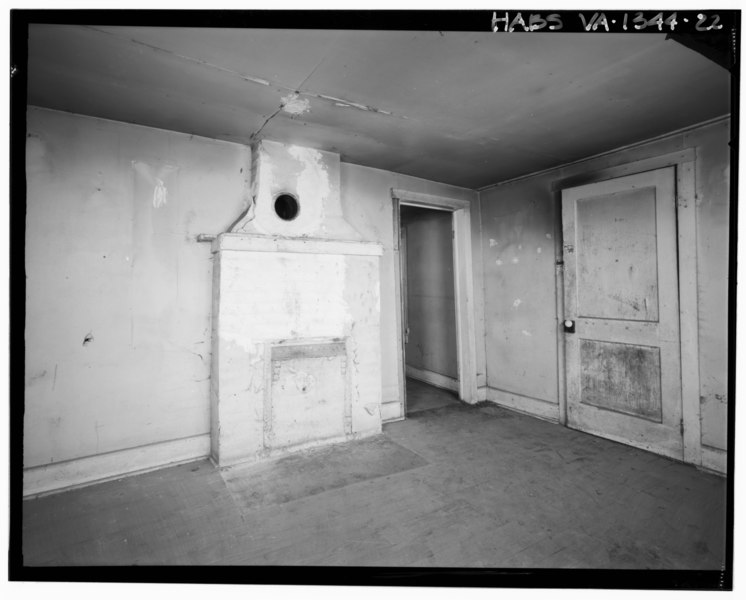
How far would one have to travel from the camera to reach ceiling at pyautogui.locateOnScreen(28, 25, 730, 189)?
1840 millimetres

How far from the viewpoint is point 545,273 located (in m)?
3.93

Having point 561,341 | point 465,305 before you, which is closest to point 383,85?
point 465,305

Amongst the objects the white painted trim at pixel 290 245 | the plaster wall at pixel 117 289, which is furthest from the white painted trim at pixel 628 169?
the plaster wall at pixel 117 289

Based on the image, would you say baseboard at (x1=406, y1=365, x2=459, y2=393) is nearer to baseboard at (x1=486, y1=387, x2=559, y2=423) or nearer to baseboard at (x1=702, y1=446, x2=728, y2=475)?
baseboard at (x1=486, y1=387, x2=559, y2=423)

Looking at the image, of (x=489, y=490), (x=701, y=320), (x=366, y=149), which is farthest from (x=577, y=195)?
(x=489, y=490)

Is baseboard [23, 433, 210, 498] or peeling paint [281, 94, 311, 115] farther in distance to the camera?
baseboard [23, 433, 210, 498]

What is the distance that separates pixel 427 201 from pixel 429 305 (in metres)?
1.75

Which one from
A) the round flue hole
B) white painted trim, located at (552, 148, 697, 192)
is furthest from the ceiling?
the round flue hole

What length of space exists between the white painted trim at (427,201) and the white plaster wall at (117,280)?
65.5 inches

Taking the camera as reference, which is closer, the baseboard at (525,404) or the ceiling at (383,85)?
the ceiling at (383,85)

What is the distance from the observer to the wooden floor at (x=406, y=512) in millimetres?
1918

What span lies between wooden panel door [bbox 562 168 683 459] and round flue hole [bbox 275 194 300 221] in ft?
8.37

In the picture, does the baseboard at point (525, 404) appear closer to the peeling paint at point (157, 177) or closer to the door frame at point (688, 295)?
the door frame at point (688, 295)

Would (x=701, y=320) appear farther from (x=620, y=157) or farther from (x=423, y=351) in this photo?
(x=423, y=351)
